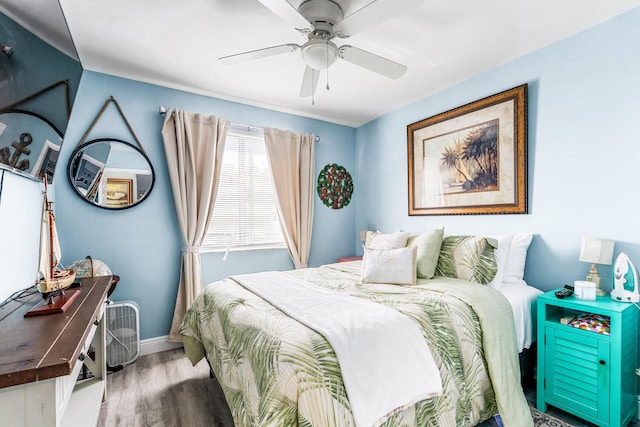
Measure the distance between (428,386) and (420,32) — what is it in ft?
7.42

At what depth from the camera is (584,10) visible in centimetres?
200

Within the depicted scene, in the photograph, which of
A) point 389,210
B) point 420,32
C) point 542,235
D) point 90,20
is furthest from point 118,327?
point 542,235

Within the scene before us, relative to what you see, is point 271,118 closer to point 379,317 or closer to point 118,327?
point 118,327

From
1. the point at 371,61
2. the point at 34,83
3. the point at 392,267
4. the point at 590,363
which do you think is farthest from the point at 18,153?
the point at 590,363

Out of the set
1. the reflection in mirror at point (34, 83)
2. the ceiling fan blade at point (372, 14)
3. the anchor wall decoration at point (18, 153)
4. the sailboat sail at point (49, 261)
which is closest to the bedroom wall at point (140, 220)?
the reflection in mirror at point (34, 83)

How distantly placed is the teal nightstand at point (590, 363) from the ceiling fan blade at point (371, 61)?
1.81m

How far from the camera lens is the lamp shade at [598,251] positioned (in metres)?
1.93

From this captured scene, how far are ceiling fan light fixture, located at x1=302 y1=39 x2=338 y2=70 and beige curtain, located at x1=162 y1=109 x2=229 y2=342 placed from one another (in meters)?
1.68

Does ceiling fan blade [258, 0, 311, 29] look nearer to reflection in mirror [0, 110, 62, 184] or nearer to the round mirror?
reflection in mirror [0, 110, 62, 184]

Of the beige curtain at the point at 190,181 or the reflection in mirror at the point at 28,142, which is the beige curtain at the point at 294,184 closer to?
the beige curtain at the point at 190,181

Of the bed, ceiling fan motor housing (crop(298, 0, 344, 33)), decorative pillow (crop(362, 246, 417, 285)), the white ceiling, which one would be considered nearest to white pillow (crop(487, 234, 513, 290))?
the bed

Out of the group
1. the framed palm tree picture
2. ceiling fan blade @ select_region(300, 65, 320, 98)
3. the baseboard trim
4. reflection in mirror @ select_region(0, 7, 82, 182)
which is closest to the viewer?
reflection in mirror @ select_region(0, 7, 82, 182)

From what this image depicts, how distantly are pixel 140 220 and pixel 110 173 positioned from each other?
0.49m

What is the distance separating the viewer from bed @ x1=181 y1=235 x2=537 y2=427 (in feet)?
3.89
